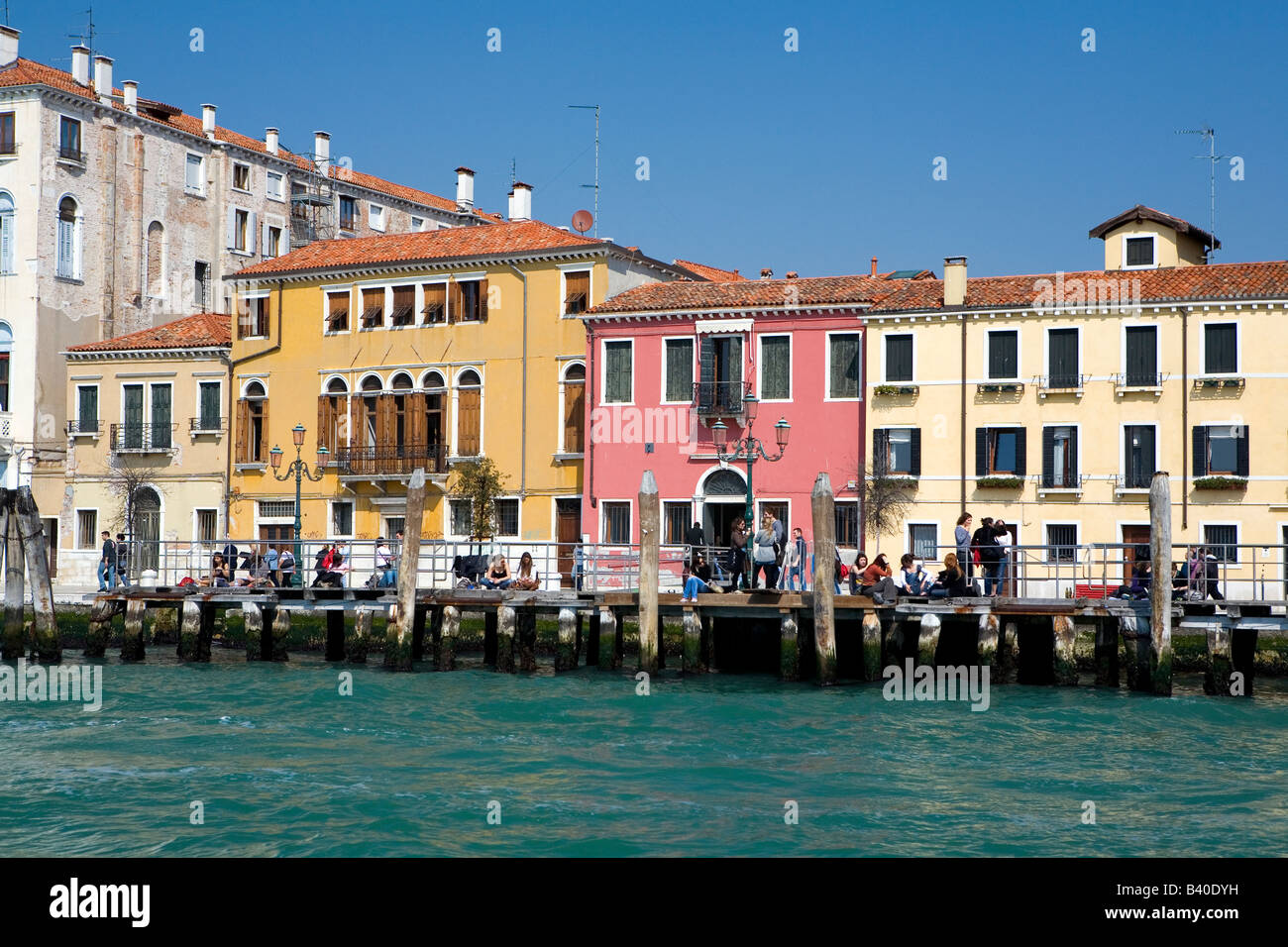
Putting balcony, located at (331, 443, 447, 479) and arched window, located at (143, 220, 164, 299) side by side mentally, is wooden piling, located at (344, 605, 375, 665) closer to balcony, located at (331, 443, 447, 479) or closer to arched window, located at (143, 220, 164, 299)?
balcony, located at (331, 443, 447, 479)

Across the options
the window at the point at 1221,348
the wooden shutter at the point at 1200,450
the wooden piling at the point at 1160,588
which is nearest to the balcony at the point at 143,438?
the wooden shutter at the point at 1200,450

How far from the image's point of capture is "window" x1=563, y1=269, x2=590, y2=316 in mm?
33625

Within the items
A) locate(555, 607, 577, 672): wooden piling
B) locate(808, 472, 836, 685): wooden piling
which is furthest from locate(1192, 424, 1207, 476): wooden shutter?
locate(555, 607, 577, 672): wooden piling

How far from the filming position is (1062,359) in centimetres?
2941

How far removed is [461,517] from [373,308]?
5.82 m

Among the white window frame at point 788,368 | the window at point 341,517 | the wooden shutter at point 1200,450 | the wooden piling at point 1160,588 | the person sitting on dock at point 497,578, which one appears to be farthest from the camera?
the window at point 341,517

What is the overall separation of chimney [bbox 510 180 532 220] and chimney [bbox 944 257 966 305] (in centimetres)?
1657

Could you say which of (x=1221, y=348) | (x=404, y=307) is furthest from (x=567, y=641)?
(x=404, y=307)

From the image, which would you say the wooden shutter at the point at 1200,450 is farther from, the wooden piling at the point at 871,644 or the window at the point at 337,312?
the window at the point at 337,312

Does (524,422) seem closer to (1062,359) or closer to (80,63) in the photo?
(1062,359)

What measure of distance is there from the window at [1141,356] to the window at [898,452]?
14.0 ft

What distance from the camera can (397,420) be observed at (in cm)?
3541

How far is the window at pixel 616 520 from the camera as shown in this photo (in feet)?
107
